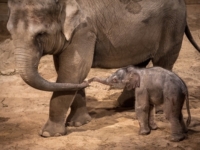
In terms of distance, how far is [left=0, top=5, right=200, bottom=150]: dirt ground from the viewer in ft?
11.6

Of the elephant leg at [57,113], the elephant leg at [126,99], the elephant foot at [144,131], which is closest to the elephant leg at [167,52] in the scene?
the elephant leg at [126,99]

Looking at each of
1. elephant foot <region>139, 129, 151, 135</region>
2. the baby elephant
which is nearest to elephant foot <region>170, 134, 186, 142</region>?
the baby elephant

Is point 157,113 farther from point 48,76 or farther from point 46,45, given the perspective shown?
point 48,76

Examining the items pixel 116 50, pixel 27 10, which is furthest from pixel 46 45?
pixel 116 50

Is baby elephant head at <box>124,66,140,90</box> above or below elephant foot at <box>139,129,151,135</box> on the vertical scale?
above

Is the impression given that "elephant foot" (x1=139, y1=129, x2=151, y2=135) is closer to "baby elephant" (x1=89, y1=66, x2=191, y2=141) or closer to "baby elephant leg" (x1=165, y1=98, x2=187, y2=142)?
"baby elephant" (x1=89, y1=66, x2=191, y2=141)

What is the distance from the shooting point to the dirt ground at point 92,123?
353 cm

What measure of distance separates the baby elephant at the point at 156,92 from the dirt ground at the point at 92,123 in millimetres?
135

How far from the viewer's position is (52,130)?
3738 mm

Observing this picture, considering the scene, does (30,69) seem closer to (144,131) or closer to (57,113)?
(57,113)

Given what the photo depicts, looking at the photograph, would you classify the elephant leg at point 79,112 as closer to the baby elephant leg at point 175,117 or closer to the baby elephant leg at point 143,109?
the baby elephant leg at point 143,109

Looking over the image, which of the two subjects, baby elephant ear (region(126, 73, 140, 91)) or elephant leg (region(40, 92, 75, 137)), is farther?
elephant leg (region(40, 92, 75, 137))

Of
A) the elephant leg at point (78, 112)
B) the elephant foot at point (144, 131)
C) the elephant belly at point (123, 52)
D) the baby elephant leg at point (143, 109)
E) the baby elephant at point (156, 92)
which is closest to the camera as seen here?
the baby elephant at point (156, 92)

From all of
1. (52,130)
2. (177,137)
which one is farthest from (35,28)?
(177,137)
